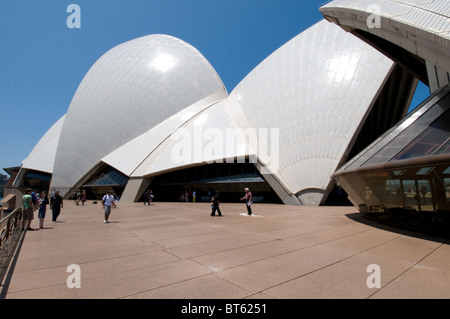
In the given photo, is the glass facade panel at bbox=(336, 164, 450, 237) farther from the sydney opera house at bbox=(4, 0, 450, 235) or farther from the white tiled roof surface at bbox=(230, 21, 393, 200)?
the white tiled roof surface at bbox=(230, 21, 393, 200)

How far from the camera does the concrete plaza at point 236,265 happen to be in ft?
9.68

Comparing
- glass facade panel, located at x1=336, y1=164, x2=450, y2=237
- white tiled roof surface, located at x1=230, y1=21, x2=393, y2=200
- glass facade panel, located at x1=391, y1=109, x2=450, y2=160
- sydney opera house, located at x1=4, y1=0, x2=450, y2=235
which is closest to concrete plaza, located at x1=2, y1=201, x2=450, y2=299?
glass facade panel, located at x1=336, y1=164, x2=450, y2=237

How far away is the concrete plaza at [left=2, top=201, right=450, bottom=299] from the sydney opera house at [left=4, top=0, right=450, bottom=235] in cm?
190

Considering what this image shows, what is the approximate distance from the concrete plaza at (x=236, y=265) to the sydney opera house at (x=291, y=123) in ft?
6.23

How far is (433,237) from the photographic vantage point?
5.68m

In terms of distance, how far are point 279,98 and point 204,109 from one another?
917cm

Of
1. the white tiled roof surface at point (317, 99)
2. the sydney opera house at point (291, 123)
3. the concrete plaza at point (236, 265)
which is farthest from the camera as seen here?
the white tiled roof surface at point (317, 99)

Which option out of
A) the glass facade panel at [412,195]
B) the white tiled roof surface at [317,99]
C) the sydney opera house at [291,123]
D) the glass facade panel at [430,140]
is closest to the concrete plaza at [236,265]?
the glass facade panel at [412,195]

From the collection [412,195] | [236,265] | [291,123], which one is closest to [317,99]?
[291,123]

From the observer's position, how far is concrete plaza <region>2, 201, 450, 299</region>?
2.95 meters

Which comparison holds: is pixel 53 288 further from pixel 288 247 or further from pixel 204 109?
pixel 204 109

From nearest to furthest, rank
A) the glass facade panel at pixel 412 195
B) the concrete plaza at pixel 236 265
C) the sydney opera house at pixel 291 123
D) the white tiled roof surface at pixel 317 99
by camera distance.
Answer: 1. the concrete plaza at pixel 236 265
2. the glass facade panel at pixel 412 195
3. the sydney opera house at pixel 291 123
4. the white tiled roof surface at pixel 317 99

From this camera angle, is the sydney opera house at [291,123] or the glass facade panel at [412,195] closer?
the glass facade panel at [412,195]

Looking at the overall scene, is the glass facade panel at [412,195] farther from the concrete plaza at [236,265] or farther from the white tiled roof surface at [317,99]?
the white tiled roof surface at [317,99]
